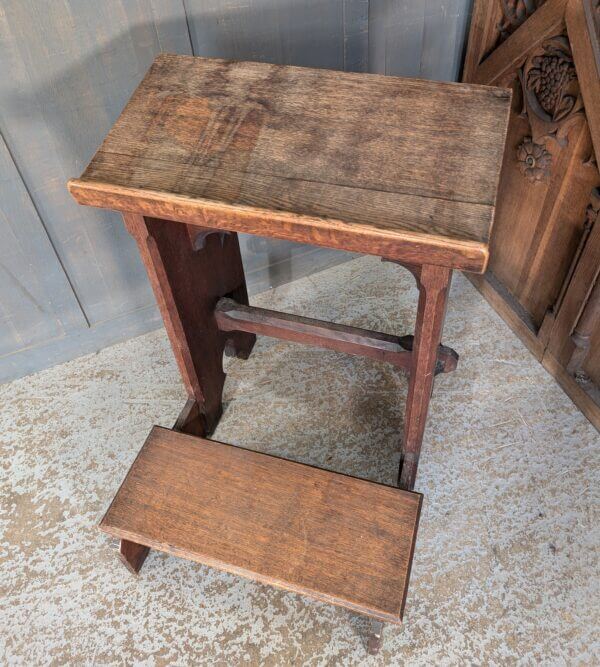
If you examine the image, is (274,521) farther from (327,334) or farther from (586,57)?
(586,57)

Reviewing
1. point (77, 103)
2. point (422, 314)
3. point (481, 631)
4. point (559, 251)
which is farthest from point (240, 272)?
point (481, 631)

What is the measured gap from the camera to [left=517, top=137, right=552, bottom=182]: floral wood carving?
212cm

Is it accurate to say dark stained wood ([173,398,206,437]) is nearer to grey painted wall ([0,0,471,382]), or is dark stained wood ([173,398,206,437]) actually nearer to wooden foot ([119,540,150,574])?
wooden foot ([119,540,150,574])

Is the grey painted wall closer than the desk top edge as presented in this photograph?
No

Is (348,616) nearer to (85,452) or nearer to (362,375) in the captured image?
(362,375)

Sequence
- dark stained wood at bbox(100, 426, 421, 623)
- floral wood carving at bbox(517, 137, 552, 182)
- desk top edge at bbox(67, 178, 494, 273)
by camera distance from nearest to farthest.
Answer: desk top edge at bbox(67, 178, 494, 273), dark stained wood at bbox(100, 426, 421, 623), floral wood carving at bbox(517, 137, 552, 182)

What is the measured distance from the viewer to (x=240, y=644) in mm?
1784

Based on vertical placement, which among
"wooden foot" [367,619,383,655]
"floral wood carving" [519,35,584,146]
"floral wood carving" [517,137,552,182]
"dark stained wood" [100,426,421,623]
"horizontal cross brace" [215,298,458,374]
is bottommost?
"wooden foot" [367,619,383,655]

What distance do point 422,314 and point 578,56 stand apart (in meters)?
1.01

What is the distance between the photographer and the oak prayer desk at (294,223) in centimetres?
129

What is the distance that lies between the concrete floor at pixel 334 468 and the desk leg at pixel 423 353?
0.77 ft

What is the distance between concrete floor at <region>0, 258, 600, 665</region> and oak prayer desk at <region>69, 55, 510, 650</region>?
0.67 ft

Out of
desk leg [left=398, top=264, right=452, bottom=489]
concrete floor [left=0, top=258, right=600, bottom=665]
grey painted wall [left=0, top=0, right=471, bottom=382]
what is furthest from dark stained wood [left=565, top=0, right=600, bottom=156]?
concrete floor [left=0, top=258, right=600, bottom=665]

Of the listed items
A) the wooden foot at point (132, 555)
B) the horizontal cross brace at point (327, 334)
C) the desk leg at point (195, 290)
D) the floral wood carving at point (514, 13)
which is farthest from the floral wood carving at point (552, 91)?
the wooden foot at point (132, 555)
